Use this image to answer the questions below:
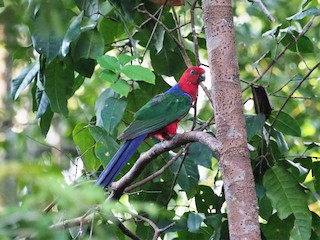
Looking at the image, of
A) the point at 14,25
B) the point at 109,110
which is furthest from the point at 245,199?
the point at 14,25

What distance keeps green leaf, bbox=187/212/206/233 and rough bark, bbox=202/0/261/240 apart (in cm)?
41

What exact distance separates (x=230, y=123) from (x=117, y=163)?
550mm

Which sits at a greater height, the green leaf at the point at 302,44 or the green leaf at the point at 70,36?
the green leaf at the point at 70,36

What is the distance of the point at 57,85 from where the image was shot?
8.41ft

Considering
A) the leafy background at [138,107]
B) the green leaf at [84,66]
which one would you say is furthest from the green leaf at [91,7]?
the green leaf at [84,66]

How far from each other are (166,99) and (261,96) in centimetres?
42

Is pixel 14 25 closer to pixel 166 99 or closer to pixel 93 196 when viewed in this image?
pixel 93 196

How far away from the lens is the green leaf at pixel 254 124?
2.41m

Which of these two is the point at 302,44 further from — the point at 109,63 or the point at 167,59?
the point at 109,63

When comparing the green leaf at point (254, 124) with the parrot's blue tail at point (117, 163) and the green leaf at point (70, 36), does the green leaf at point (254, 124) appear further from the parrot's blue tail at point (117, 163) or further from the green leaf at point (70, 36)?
the green leaf at point (70, 36)

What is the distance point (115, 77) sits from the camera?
2.19 meters

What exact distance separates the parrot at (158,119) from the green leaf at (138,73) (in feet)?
1.07

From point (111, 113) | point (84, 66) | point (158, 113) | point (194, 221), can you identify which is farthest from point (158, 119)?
point (194, 221)

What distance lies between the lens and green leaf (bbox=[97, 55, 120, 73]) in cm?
220
